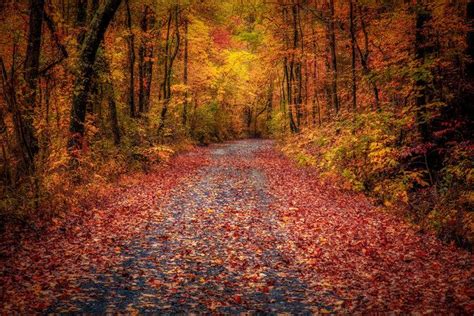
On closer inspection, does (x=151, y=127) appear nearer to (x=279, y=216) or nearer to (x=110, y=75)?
(x=110, y=75)

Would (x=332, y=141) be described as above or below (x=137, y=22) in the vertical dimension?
below

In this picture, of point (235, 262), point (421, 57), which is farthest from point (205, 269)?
point (421, 57)

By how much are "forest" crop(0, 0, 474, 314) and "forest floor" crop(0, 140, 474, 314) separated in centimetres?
4

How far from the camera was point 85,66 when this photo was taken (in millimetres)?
12609

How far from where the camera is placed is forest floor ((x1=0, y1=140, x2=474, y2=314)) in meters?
5.76

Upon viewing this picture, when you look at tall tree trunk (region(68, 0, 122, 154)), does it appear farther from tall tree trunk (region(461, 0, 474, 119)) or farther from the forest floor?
tall tree trunk (region(461, 0, 474, 119))

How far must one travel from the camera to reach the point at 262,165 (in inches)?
857

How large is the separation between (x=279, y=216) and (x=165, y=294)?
5358 mm

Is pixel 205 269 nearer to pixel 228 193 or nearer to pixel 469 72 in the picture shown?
pixel 228 193

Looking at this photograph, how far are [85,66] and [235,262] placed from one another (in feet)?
28.6

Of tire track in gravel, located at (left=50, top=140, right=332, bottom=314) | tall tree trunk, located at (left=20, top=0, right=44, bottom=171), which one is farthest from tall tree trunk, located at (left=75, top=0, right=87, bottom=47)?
tire track in gravel, located at (left=50, top=140, right=332, bottom=314)

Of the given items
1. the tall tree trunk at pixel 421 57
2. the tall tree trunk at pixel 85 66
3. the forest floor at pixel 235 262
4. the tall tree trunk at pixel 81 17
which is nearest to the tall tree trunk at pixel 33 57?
the tall tree trunk at pixel 85 66

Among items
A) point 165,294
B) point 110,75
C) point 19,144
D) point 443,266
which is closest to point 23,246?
point 19,144

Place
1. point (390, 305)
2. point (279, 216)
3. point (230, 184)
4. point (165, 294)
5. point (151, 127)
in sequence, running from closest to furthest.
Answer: point (390, 305) → point (165, 294) → point (279, 216) → point (230, 184) → point (151, 127)
